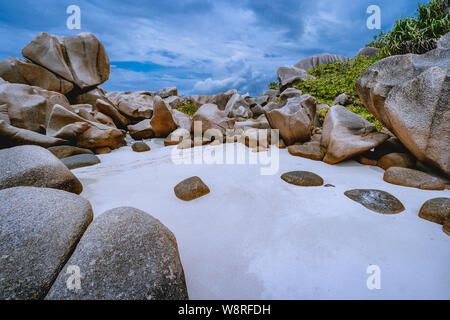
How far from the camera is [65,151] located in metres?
4.93

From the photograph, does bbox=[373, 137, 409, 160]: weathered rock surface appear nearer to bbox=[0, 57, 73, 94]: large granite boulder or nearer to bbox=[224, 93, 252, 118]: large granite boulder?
bbox=[224, 93, 252, 118]: large granite boulder

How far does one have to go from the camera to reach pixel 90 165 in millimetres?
4641

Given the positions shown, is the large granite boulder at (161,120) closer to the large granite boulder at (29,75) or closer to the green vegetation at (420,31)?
the large granite boulder at (29,75)

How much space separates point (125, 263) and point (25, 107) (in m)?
6.60

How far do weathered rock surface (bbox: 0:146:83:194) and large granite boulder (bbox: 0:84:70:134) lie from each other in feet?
11.8

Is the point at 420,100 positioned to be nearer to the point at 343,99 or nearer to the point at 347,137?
the point at 347,137

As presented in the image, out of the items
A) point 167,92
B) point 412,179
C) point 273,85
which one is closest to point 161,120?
point 412,179

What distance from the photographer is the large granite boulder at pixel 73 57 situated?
9010mm

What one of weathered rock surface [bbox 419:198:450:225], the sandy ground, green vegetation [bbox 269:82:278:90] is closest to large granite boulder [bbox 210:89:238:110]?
green vegetation [bbox 269:82:278:90]

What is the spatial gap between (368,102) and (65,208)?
5383mm

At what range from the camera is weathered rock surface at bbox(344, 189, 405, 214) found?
8.40 ft

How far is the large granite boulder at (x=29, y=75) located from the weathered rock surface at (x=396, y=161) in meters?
12.5

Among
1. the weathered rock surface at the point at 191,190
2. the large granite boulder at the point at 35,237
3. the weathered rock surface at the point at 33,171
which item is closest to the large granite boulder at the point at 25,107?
the weathered rock surface at the point at 33,171

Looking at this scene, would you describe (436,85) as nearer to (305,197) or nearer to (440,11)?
(305,197)
